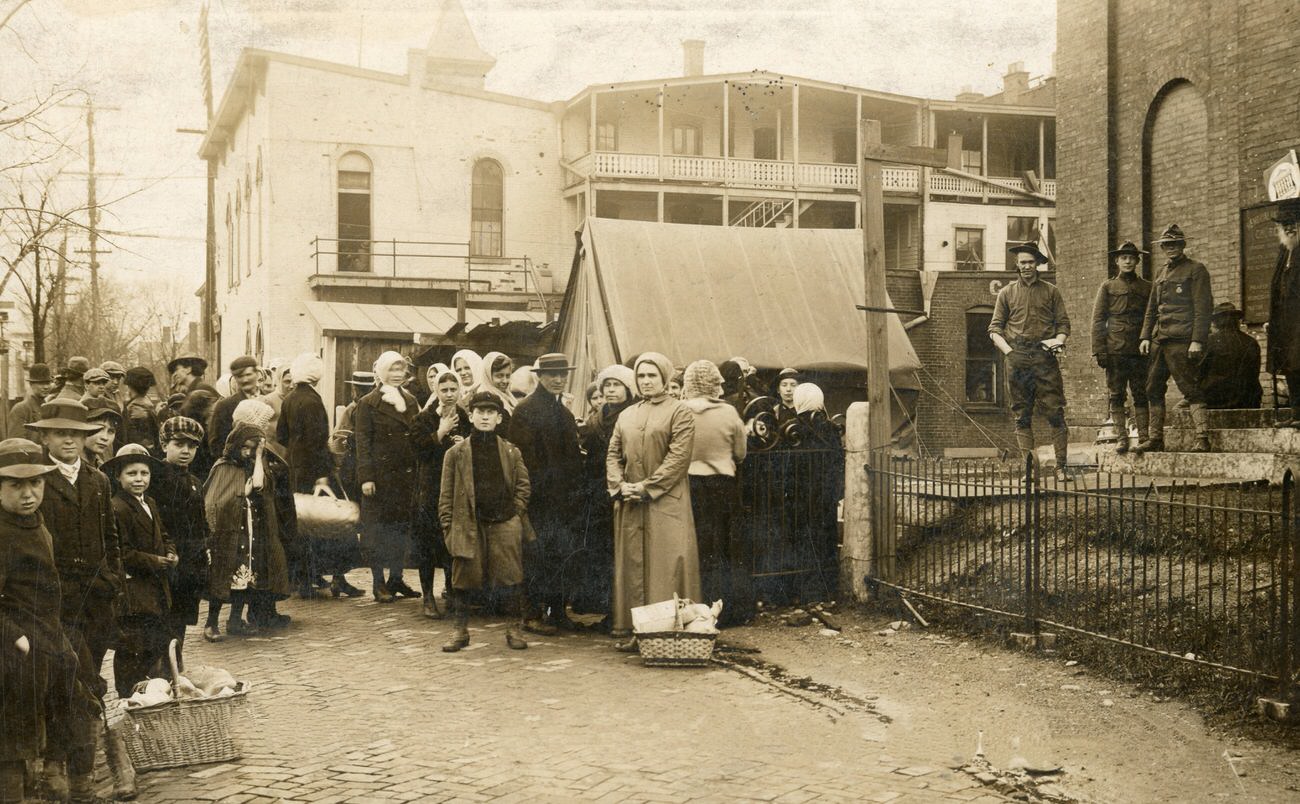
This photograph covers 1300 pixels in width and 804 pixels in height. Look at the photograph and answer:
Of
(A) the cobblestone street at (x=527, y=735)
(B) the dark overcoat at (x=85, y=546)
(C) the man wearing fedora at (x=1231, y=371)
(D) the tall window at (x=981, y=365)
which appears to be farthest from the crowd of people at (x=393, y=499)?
(D) the tall window at (x=981, y=365)

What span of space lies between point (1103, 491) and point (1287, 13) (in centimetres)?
802

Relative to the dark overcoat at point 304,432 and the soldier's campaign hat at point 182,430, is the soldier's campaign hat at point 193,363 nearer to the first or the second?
the dark overcoat at point 304,432

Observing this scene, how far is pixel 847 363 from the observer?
1631cm

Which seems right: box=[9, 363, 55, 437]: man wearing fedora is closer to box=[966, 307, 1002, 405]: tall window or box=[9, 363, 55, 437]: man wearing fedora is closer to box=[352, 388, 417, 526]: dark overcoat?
box=[352, 388, 417, 526]: dark overcoat

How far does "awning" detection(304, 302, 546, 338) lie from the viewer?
23.1 m

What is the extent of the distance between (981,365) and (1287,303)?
19063 millimetres

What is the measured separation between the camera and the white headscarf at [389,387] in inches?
382

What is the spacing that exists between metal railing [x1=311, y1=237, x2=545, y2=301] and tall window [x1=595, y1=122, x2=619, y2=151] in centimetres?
431

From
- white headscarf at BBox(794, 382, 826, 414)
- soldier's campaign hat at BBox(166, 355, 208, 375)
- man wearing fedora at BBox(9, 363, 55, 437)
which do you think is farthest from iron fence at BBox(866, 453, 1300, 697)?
man wearing fedora at BBox(9, 363, 55, 437)

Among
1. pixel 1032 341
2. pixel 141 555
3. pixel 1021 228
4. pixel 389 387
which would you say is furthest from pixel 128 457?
pixel 1021 228

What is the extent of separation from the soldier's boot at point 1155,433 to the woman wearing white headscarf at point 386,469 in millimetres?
6557

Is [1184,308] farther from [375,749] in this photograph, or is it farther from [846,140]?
[846,140]

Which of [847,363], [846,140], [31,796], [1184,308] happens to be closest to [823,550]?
[1184,308]

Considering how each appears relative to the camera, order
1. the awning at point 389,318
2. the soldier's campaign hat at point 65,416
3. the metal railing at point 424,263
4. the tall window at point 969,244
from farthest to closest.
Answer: the tall window at point 969,244
the metal railing at point 424,263
the awning at point 389,318
the soldier's campaign hat at point 65,416
